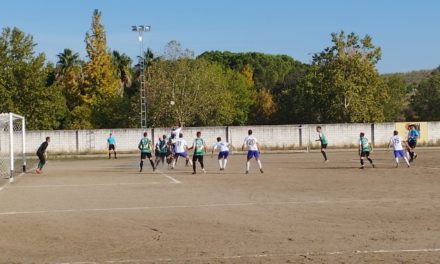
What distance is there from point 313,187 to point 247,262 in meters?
10.8

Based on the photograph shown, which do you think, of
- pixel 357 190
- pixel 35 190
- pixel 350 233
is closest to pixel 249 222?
pixel 350 233

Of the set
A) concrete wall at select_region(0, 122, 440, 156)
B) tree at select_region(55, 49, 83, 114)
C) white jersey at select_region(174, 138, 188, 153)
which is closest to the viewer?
white jersey at select_region(174, 138, 188, 153)

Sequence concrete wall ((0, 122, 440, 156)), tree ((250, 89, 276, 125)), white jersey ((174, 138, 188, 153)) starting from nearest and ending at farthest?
white jersey ((174, 138, 188, 153)) < concrete wall ((0, 122, 440, 156)) < tree ((250, 89, 276, 125))

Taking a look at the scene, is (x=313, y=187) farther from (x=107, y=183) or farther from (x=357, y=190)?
(x=107, y=183)

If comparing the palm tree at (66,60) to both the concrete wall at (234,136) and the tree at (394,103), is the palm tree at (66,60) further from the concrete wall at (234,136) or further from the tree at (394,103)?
the tree at (394,103)

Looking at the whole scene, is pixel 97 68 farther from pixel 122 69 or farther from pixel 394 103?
pixel 394 103

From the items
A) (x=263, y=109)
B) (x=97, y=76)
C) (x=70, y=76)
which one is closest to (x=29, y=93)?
(x=97, y=76)

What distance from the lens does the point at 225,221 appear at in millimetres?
11758

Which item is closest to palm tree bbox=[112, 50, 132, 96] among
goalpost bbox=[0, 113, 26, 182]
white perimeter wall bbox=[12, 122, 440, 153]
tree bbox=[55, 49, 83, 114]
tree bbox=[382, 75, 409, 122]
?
tree bbox=[55, 49, 83, 114]

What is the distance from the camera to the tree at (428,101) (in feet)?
263

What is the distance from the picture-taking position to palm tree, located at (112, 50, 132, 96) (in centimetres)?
7925

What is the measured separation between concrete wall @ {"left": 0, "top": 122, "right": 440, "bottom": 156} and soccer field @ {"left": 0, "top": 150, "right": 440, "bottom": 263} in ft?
103

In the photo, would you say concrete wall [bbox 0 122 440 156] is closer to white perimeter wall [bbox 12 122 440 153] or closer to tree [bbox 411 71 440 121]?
white perimeter wall [bbox 12 122 440 153]

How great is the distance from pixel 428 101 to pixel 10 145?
222 ft
